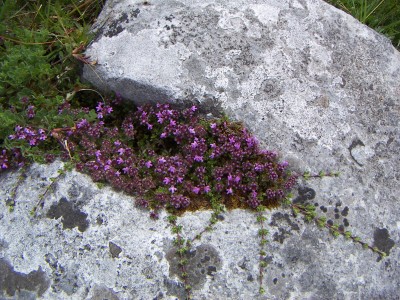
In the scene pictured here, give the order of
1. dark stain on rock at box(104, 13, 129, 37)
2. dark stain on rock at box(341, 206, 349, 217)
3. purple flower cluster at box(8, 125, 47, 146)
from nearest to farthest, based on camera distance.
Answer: dark stain on rock at box(341, 206, 349, 217)
purple flower cluster at box(8, 125, 47, 146)
dark stain on rock at box(104, 13, 129, 37)

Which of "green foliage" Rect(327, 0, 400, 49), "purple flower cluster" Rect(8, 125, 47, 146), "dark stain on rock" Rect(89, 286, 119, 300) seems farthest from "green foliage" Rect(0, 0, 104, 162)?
"green foliage" Rect(327, 0, 400, 49)

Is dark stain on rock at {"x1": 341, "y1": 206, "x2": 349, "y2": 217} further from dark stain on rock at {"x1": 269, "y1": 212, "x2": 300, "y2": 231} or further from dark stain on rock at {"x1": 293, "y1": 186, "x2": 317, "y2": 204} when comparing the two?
dark stain on rock at {"x1": 269, "y1": 212, "x2": 300, "y2": 231}

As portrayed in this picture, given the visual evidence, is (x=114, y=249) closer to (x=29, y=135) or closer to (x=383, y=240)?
(x=29, y=135)

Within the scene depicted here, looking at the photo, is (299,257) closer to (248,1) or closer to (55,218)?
(55,218)

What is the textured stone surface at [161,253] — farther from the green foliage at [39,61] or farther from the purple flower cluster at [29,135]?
the green foliage at [39,61]

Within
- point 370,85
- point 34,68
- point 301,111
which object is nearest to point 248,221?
point 301,111

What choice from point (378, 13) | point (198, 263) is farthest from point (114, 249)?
point (378, 13)

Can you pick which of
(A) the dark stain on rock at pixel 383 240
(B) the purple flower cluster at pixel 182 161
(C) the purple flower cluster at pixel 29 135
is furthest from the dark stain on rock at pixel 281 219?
(C) the purple flower cluster at pixel 29 135
